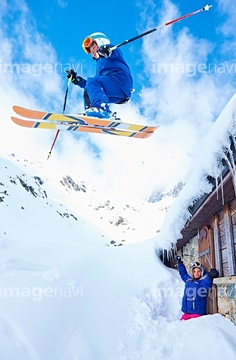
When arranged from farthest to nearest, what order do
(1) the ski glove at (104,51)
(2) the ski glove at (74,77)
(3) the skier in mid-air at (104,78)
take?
1. (2) the ski glove at (74,77)
2. (3) the skier in mid-air at (104,78)
3. (1) the ski glove at (104,51)

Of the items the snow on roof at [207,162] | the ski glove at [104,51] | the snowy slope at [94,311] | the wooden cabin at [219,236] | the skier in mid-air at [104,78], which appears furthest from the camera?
the skier in mid-air at [104,78]

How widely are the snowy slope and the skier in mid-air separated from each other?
310 cm

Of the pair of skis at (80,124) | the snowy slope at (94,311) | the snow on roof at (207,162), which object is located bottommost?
the snowy slope at (94,311)

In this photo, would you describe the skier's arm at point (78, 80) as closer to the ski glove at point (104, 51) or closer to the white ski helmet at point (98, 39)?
the white ski helmet at point (98, 39)

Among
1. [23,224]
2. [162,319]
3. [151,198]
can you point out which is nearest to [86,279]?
[162,319]

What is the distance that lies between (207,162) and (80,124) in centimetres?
258

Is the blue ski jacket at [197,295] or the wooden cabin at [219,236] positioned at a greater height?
the wooden cabin at [219,236]

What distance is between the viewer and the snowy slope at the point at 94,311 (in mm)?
3117

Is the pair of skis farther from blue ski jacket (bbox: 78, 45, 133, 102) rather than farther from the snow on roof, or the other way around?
the snow on roof

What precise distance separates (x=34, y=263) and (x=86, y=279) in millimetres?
1212
